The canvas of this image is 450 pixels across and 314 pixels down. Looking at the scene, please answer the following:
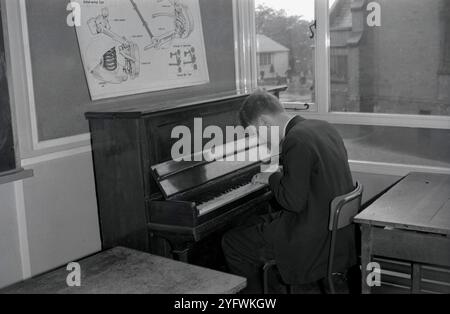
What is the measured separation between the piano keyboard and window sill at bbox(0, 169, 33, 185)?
95cm

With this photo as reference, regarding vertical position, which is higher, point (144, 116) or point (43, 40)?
point (43, 40)

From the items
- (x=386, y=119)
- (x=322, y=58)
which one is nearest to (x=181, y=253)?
(x=386, y=119)

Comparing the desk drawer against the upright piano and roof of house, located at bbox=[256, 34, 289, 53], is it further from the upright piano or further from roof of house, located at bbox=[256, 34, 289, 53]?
roof of house, located at bbox=[256, 34, 289, 53]

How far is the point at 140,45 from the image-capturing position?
3.68m

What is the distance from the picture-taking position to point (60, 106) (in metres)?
3.20

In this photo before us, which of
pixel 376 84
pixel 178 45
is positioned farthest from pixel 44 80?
pixel 376 84

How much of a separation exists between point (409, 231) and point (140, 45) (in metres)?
2.05

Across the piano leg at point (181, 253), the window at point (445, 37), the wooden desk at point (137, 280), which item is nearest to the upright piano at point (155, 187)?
the piano leg at point (181, 253)

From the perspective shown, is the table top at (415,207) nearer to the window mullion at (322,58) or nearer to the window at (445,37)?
the window at (445,37)

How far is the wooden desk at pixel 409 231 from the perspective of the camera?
2.75m

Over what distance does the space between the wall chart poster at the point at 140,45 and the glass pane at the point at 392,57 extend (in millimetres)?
1076

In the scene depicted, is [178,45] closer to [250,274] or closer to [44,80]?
[44,80]

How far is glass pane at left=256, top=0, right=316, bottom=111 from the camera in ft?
14.8
